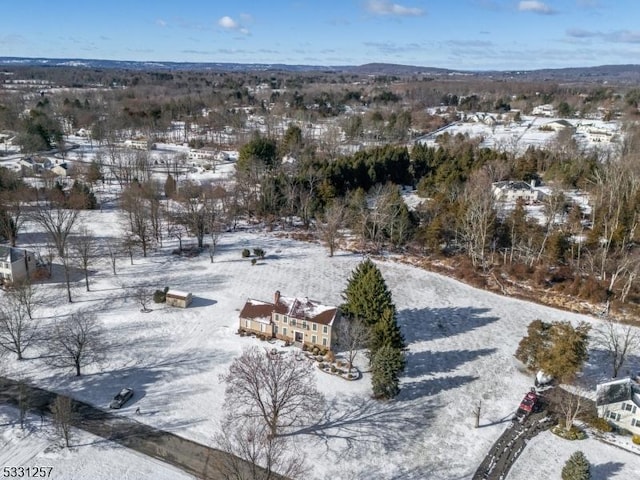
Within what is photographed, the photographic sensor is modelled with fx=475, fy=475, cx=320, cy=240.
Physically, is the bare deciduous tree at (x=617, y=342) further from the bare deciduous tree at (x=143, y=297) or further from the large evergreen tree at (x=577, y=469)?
the bare deciduous tree at (x=143, y=297)

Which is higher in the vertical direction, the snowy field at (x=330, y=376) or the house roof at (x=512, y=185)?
the house roof at (x=512, y=185)

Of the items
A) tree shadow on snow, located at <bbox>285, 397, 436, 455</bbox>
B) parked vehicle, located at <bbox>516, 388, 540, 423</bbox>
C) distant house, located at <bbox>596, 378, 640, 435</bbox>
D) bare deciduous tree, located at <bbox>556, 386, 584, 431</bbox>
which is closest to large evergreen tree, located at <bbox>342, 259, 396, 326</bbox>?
tree shadow on snow, located at <bbox>285, 397, 436, 455</bbox>

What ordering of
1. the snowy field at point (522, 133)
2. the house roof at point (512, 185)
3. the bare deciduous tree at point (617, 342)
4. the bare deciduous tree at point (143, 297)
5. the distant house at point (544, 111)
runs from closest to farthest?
the bare deciduous tree at point (617, 342), the bare deciduous tree at point (143, 297), the house roof at point (512, 185), the snowy field at point (522, 133), the distant house at point (544, 111)

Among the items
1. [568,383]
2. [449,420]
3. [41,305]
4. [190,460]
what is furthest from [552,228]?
[41,305]

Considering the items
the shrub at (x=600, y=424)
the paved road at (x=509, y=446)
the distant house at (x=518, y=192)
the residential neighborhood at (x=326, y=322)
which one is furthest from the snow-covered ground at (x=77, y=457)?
the distant house at (x=518, y=192)

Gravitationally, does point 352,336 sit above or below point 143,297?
above

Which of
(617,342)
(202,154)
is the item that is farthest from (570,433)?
(202,154)

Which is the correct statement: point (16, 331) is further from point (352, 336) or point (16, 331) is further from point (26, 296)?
point (352, 336)

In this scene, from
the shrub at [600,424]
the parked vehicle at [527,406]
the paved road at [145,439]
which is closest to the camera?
the paved road at [145,439]
